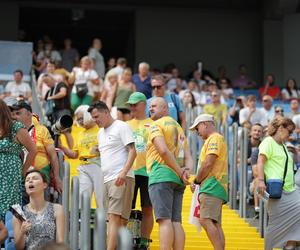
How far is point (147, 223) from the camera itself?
1091cm

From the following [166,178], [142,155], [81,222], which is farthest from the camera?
[142,155]

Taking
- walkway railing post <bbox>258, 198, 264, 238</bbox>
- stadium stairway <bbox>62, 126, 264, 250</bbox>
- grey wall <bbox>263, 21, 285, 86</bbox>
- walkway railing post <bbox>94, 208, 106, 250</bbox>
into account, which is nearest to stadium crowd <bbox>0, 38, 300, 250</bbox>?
stadium stairway <bbox>62, 126, 264, 250</bbox>

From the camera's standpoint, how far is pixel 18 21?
30375mm

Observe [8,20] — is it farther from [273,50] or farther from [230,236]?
[230,236]

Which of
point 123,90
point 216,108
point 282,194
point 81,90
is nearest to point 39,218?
point 282,194

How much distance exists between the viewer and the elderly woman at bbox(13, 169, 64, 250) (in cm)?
886

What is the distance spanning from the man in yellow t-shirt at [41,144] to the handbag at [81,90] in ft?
28.4

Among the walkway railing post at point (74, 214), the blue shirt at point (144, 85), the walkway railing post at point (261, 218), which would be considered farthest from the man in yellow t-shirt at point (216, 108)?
the walkway railing post at point (74, 214)

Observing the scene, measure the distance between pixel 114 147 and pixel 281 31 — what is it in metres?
20.8

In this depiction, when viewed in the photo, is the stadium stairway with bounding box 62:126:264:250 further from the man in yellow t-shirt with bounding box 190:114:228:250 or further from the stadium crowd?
the man in yellow t-shirt with bounding box 190:114:228:250

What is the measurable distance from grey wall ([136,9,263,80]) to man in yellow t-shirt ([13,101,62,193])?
66.2 feet

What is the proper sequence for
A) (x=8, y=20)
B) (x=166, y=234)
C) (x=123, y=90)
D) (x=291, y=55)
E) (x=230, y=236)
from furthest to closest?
(x=291, y=55) → (x=8, y=20) → (x=123, y=90) → (x=230, y=236) → (x=166, y=234)

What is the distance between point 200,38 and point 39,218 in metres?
22.9

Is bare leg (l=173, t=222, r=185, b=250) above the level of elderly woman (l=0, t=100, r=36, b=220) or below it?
below
